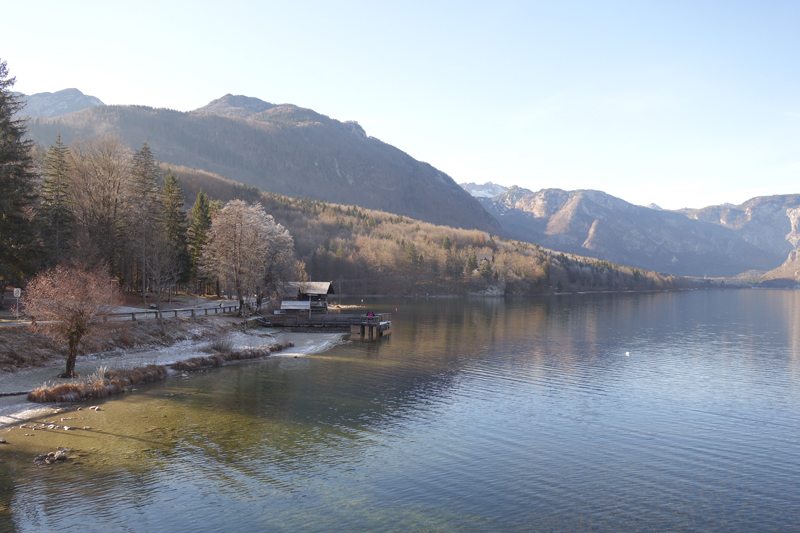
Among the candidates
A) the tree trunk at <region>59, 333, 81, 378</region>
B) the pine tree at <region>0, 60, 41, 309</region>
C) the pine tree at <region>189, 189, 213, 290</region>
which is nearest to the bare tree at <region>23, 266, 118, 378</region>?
the tree trunk at <region>59, 333, 81, 378</region>

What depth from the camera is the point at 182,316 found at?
54.4 m

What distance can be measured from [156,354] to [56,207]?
84.7 ft

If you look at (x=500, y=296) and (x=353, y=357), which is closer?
(x=353, y=357)

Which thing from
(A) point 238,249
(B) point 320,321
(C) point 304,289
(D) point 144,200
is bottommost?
(B) point 320,321

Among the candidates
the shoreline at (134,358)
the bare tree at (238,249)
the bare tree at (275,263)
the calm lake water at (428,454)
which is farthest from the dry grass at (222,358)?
the bare tree at (275,263)

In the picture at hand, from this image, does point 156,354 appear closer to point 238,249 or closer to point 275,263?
point 238,249

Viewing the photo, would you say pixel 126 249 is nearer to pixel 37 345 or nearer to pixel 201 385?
pixel 37 345

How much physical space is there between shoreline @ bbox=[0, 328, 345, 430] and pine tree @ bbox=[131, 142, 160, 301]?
17917 millimetres

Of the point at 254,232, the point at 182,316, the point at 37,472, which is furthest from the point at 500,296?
the point at 37,472

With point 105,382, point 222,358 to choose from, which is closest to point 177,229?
point 222,358

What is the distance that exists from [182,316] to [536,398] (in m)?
40.6

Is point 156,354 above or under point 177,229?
under

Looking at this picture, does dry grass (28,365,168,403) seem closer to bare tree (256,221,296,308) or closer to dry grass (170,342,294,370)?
dry grass (170,342,294,370)

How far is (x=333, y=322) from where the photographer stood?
73750 mm
